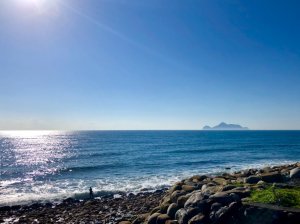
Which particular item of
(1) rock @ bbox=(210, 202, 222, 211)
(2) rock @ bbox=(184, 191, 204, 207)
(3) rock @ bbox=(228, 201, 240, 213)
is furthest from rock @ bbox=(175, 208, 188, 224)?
(3) rock @ bbox=(228, 201, 240, 213)

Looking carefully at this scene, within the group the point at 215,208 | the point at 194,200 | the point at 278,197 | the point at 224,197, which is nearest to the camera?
the point at 278,197

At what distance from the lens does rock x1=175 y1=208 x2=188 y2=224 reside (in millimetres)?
15688

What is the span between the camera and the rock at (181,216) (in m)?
15.7

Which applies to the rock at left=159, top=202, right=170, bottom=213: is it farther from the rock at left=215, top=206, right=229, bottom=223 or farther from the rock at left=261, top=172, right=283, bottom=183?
the rock at left=261, top=172, right=283, bottom=183

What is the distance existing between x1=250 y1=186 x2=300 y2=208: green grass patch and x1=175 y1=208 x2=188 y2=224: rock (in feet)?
11.9

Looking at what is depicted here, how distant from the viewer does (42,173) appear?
5306cm

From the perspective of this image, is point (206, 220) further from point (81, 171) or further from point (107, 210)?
point (81, 171)

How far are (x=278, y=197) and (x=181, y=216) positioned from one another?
17.1 ft

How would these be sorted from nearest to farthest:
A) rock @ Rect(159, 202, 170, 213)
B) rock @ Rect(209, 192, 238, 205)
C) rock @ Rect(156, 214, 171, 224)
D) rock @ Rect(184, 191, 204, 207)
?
1. rock @ Rect(209, 192, 238, 205)
2. rock @ Rect(184, 191, 204, 207)
3. rock @ Rect(156, 214, 171, 224)
4. rock @ Rect(159, 202, 170, 213)

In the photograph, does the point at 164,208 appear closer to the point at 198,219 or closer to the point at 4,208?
the point at 198,219

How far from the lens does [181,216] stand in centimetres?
1609

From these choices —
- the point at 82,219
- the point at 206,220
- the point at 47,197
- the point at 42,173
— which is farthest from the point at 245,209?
the point at 42,173

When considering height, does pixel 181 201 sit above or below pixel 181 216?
above

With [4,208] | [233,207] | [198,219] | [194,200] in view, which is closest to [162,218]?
[194,200]
